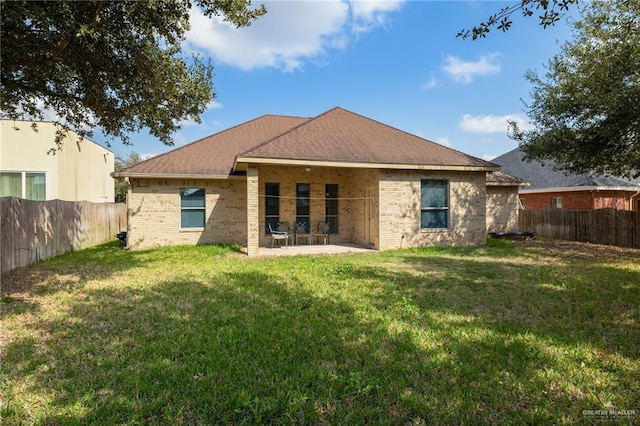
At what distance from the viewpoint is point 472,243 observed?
46.9 feet

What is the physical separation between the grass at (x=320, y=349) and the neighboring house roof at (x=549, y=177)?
46.5ft

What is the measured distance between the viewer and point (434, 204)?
45.4ft

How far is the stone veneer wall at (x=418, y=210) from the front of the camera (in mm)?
13117

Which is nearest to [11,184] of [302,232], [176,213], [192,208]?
[176,213]

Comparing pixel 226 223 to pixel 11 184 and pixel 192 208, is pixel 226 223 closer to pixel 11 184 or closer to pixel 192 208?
pixel 192 208

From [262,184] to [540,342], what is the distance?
38.9ft

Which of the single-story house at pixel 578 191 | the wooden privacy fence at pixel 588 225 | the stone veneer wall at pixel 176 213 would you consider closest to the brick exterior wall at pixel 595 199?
the single-story house at pixel 578 191

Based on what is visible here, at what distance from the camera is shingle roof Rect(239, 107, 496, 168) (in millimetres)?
12227

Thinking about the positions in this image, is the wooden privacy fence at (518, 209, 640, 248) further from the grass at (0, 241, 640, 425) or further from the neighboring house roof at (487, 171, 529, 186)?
the grass at (0, 241, 640, 425)

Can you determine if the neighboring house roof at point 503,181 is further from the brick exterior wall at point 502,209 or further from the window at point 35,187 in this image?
the window at point 35,187

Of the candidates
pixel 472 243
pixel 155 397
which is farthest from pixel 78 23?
pixel 472 243

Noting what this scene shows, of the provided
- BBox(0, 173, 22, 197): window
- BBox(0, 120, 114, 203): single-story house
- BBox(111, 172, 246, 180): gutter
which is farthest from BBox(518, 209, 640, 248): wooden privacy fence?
BBox(0, 173, 22, 197): window

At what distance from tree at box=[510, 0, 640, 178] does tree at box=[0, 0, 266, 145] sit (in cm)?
1052

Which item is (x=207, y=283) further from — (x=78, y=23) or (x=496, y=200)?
(x=496, y=200)
